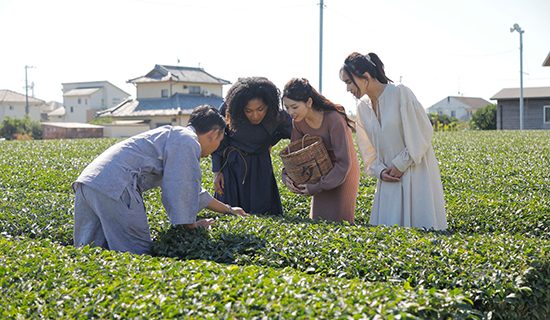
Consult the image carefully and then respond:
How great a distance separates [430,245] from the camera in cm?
387

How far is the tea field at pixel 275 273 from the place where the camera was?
2869mm

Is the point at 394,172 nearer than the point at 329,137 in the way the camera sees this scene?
Yes

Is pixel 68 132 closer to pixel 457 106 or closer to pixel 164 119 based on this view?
pixel 164 119

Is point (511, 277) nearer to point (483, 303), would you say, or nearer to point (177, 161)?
point (483, 303)

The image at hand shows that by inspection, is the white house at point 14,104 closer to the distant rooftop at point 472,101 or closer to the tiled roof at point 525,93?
the distant rooftop at point 472,101

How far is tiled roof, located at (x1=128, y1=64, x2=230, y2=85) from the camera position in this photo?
1800 inches

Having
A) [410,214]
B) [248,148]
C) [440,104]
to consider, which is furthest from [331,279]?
[440,104]

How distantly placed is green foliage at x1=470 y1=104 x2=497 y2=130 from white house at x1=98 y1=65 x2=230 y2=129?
658 inches

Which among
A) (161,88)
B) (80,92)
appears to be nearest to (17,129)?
(161,88)

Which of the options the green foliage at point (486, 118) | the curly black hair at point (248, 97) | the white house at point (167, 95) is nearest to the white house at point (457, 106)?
the green foliage at point (486, 118)

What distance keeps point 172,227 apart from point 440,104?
240ft

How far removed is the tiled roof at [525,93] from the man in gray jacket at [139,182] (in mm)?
38294

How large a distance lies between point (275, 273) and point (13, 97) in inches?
2994

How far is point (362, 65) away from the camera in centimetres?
454
